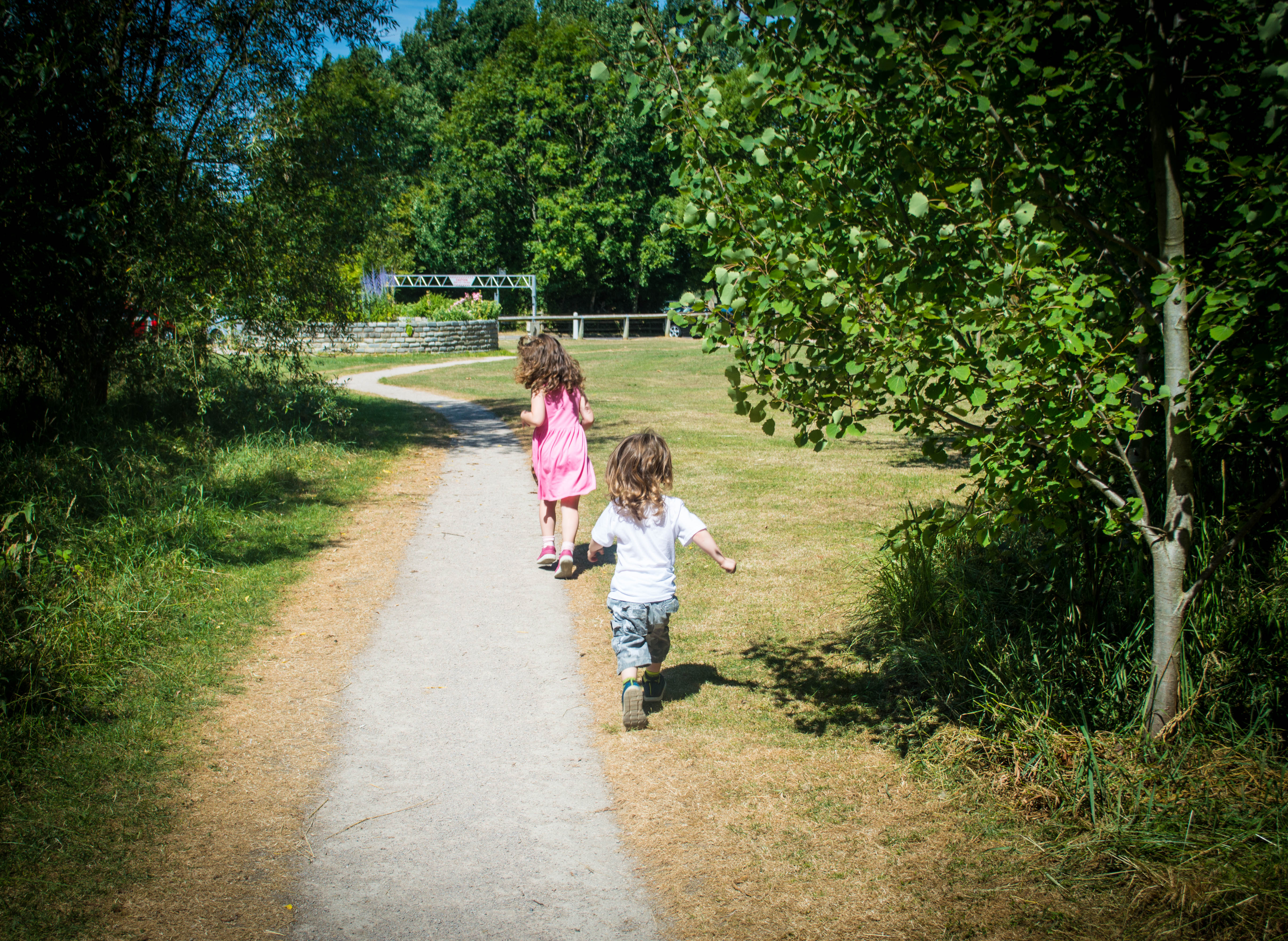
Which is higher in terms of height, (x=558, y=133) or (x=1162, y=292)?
(x=558, y=133)

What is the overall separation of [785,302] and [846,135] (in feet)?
3.02

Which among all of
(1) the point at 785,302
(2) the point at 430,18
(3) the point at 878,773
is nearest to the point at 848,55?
(1) the point at 785,302

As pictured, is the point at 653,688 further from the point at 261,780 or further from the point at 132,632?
the point at 132,632

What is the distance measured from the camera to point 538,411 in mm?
6629

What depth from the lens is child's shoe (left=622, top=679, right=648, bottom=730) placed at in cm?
427

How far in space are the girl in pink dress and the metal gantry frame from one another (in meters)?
31.6

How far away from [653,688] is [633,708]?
35 cm

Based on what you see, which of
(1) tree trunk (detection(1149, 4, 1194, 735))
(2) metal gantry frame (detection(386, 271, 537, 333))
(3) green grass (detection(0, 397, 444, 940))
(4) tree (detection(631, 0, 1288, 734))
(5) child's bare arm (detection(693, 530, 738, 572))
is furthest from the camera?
(2) metal gantry frame (detection(386, 271, 537, 333))

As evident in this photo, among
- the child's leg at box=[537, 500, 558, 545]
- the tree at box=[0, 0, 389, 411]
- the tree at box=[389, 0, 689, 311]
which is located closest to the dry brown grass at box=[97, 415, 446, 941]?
the child's leg at box=[537, 500, 558, 545]

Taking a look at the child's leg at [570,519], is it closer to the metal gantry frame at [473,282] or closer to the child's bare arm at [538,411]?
the child's bare arm at [538,411]

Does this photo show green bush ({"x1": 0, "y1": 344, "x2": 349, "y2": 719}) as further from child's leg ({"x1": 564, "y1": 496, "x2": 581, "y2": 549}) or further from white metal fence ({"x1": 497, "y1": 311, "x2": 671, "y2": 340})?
white metal fence ({"x1": 497, "y1": 311, "x2": 671, "y2": 340})

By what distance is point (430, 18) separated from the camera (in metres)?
55.4

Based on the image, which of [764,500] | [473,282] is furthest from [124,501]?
[473,282]

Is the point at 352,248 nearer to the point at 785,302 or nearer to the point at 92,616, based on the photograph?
the point at 92,616
